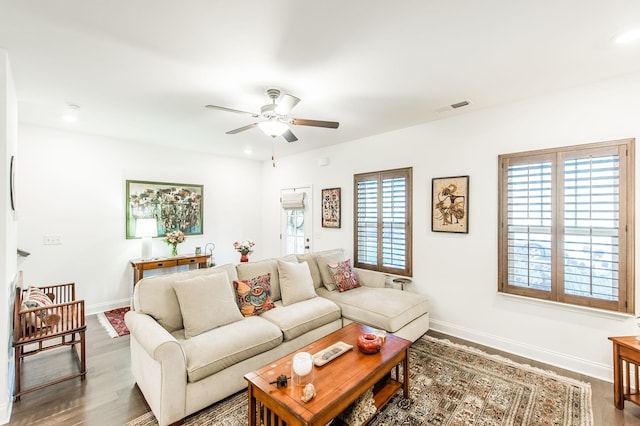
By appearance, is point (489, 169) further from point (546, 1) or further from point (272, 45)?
point (272, 45)

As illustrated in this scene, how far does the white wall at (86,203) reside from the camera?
13.1 feet

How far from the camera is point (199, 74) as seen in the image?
2.52 metres

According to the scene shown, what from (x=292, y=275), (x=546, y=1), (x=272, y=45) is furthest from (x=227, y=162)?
(x=546, y=1)

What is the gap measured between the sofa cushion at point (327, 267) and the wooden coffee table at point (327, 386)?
4.67 ft

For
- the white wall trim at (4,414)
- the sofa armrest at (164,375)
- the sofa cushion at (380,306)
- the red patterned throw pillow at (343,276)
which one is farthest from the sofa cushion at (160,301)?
the red patterned throw pillow at (343,276)

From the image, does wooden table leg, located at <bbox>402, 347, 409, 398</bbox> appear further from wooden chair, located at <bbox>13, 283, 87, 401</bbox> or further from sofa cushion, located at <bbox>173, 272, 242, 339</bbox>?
wooden chair, located at <bbox>13, 283, 87, 401</bbox>

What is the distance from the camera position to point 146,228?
462 cm

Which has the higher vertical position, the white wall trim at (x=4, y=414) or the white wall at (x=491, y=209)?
the white wall at (x=491, y=209)

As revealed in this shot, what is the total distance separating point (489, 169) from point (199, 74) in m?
3.18

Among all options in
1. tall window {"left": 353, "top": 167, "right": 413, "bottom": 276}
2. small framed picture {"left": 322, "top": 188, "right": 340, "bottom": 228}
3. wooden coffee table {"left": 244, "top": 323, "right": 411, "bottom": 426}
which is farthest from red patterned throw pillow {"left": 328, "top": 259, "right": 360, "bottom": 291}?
wooden coffee table {"left": 244, "top": 323, "right": 411, "bottom": 426}

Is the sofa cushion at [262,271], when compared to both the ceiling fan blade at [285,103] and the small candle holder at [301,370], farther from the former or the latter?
the ceiling fan blade at [285,103]

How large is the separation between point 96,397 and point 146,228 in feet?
8.98

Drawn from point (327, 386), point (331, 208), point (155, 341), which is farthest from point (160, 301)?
point (331, 208)

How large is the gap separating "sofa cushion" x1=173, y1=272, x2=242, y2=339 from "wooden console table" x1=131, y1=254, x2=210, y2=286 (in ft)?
7.88
